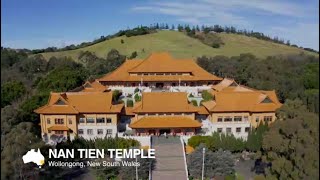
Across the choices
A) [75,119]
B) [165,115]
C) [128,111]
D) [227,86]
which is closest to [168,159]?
[165,115]

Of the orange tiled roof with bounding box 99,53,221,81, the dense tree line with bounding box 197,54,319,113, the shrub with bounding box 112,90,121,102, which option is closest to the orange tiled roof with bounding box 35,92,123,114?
the shrub with bounding box 112,90,121,102

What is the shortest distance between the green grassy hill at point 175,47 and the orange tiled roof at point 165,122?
45115mm

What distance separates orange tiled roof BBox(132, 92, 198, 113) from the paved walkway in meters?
2.26

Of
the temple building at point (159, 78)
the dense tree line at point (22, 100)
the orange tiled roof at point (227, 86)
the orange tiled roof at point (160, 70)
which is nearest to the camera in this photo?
the dense tree line at point (22, 100)

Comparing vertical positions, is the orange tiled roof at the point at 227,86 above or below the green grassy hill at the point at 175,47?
below

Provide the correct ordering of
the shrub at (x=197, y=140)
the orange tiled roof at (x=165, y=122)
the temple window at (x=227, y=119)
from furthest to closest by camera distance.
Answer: the temple window at (x=227, y=119) → the orange tiled roof at (x=165, y=122) → the shrub at (x=197, y=140)

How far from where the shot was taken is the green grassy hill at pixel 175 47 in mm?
74438

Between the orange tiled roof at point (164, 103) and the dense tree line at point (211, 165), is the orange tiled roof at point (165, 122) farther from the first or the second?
the dense tree line at point (211, 165)

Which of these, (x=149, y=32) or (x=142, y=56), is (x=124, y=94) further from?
(x=149, y=32)

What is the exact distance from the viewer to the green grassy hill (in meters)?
74.4

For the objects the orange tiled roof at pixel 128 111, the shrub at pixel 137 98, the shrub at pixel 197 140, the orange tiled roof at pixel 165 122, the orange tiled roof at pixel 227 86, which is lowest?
the shrub at pixel 197 140

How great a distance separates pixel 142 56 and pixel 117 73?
30.7 metres

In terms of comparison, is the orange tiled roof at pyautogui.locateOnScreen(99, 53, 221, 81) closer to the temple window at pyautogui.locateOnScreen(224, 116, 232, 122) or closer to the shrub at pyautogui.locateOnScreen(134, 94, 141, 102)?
the shrub at pyautogui.locateOnScreen(134, 94, 141, 102)

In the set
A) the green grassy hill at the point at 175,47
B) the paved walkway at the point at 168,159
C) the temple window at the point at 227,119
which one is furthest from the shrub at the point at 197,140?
the green grassy hill at the point at 175,47
